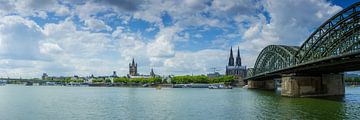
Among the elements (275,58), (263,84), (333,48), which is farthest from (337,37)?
A: (263,84)

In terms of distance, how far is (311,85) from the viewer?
82.9 metres

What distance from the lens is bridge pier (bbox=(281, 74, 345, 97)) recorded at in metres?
81.1

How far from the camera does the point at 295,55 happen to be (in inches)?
3730

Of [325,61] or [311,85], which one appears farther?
[311,85]

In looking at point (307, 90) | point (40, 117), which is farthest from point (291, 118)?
point (307, 90)

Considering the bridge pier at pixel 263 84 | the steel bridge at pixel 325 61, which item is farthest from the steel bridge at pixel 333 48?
the bridge pier at pixel 263 84

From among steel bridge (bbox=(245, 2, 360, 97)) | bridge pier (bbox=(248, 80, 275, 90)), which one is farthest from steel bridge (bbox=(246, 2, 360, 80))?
bridge pier (bbox=(248, 80, 275, 90))

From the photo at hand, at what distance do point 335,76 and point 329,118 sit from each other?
50.7 m

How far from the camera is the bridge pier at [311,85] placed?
81062 mm

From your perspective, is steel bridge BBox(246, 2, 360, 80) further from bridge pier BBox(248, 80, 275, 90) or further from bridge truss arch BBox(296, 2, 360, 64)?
bridge pier BBox(248, 80, 275, 90)

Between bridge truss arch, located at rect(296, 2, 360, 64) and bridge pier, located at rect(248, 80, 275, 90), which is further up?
bridge truss arch, located at rect(296, 2, 360, 64)

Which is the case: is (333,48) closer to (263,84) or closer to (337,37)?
(337,37)

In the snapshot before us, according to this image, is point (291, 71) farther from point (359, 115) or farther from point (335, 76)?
point (359, 115)

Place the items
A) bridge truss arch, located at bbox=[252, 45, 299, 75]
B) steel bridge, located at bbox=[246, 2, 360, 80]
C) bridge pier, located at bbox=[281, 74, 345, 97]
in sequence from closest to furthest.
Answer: steel bridge, located at bbox=[246, 2, 360, 80] < bridge pier, located at bbox=[281, 74, 345, 97] < bridge truss arch, located at bbox=[252, 45, 299, 75]
